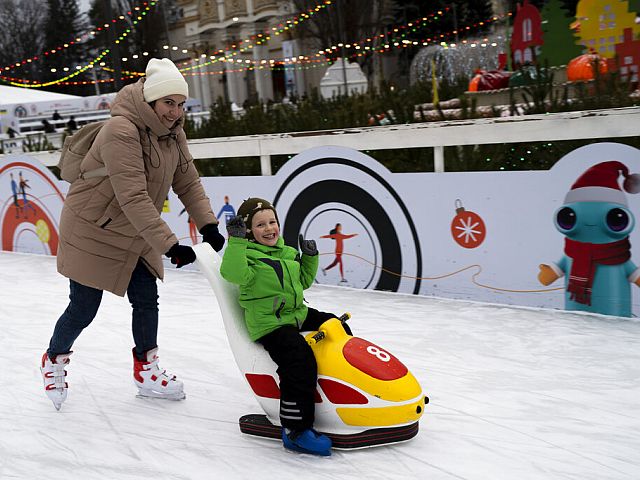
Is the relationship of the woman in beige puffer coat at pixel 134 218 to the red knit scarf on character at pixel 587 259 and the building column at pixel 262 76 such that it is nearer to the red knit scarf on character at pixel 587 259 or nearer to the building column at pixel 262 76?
the red knit scarf on character at pixel 587 259

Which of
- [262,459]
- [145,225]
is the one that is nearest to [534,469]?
[262,459]

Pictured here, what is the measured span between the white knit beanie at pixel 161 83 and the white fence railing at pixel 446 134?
221 centimetres

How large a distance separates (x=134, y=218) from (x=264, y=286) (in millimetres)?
535

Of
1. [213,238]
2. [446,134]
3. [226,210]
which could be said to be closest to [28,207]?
[226,210]

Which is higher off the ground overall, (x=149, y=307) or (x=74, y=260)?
(x=74, y=260)

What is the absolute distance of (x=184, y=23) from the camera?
3566 cm

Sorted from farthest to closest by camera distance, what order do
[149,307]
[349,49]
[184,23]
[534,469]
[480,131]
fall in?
[184,23], [349,49], [480,131], [149,307], [534,469]

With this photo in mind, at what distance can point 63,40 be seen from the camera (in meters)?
41.0

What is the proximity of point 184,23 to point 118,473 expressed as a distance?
1402 inches

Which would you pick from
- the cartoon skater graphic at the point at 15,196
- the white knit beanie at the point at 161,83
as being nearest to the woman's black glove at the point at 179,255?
the white knit beanie at the point at 161,83

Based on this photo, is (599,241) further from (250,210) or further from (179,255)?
(179,255)

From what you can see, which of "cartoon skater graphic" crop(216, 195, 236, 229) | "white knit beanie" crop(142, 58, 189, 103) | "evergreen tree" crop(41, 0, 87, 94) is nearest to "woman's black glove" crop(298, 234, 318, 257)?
"white knit beanie" crop(142, 58, 189, 103)

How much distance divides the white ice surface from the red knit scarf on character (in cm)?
14

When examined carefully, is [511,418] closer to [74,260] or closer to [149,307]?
[149,307]
